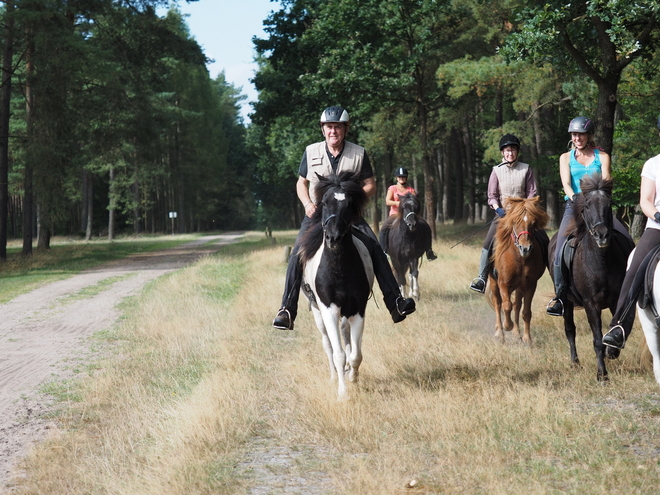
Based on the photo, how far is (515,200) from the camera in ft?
32.0

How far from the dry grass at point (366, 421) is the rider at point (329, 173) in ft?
2.50

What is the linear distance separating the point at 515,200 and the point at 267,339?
397cm

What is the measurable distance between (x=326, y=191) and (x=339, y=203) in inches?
10.5

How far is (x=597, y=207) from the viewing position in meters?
7.28

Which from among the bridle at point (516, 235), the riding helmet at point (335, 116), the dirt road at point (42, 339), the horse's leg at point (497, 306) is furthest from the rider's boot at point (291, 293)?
the horse's leg at point (497, 306)

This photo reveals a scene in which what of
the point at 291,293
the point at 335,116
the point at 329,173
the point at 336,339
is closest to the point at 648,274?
the point at 336,339

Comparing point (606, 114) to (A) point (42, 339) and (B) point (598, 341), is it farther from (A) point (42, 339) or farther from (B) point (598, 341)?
(A) point (42, 339)

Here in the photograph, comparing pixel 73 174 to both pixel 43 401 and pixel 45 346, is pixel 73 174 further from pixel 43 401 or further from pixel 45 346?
pixel 43 401

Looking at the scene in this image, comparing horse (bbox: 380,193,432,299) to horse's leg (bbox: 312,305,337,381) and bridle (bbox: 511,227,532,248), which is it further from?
horse's leg (bbox: 312,305,337,381)

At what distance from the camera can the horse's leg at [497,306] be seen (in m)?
10.3

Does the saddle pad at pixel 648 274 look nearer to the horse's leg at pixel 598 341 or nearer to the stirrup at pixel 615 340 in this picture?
the stirrup at pixel 615 340

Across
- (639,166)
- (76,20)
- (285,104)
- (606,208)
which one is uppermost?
(76,20)

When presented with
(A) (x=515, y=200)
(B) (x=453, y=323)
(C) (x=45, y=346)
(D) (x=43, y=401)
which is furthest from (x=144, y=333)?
(A) (x=515, y=200)

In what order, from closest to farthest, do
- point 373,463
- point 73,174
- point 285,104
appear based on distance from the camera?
point 373,463 → point 73,174 → point 285,104
